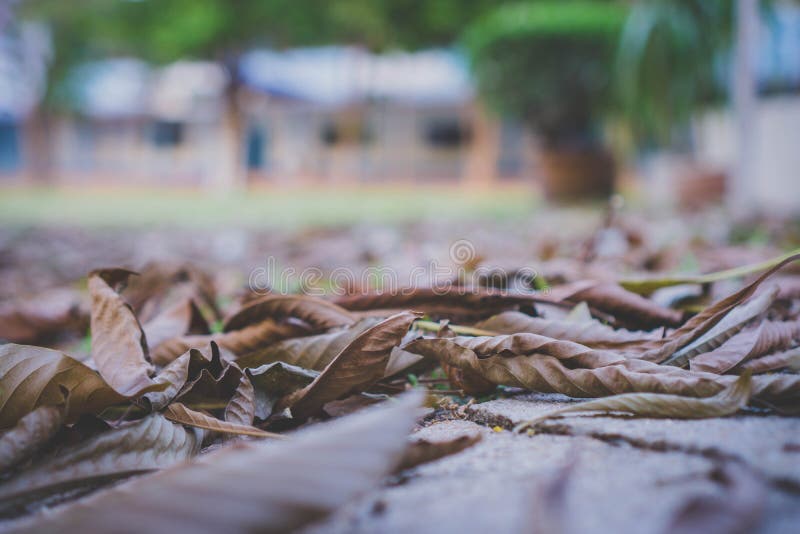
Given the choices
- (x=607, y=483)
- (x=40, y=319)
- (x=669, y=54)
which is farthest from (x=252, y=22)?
(x=607, y=483)

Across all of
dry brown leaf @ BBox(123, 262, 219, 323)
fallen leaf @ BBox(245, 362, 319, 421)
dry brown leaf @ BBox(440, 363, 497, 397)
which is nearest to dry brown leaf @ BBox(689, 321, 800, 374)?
dry brown leaf @ BBox(440, 363, 497, 397)

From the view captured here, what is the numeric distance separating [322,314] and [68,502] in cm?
46

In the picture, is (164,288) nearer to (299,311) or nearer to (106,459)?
(299,311)

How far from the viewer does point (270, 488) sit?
19.0 inches

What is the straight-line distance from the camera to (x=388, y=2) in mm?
15703

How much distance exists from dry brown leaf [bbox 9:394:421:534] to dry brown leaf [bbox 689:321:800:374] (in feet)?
1.57

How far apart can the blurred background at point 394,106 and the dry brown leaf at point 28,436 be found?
4.64 meters

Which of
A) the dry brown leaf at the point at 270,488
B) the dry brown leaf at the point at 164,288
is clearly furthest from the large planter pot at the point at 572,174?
the dry brown leaf at the point at 270,488

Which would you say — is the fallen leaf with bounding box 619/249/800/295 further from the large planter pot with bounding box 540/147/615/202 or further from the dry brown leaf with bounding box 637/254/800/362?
the large planter pot with bounding box 540/147/615/202

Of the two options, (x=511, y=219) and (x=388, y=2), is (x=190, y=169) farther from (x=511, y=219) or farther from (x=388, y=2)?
(x=511, y=219)

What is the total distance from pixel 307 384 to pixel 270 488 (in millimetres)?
395

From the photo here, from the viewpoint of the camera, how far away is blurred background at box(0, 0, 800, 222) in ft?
18.8

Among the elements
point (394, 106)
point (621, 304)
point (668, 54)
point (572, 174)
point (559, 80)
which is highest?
point (394, 106)

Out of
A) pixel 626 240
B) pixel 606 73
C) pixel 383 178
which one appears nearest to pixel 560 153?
pixel 606 73
